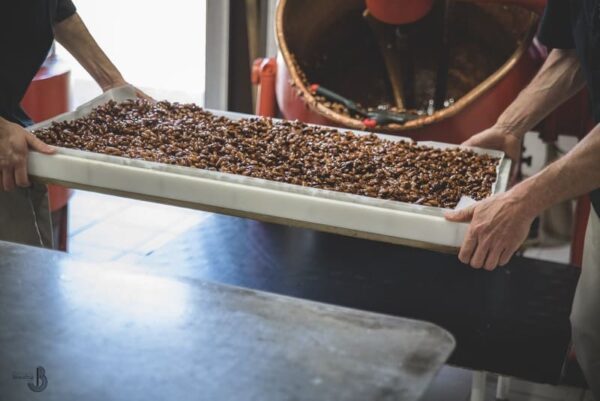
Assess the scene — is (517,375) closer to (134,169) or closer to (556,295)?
(556,295)

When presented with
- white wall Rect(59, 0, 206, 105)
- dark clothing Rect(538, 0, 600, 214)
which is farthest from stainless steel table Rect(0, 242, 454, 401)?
white wall Rect(59, 0, 206, 105)

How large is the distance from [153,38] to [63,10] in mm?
2234

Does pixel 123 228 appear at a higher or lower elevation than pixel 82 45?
lower

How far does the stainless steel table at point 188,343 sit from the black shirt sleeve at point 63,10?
54.9 inches

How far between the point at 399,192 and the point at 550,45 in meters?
0.62

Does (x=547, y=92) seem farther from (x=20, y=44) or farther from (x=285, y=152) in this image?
(x=20, y=44)

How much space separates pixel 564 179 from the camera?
1837mm

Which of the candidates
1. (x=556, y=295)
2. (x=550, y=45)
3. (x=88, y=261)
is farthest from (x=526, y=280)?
(x=88, y=261)

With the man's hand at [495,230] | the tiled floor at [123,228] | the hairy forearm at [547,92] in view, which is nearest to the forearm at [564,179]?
the man's hand at [495,230]

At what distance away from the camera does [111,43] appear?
4777mm

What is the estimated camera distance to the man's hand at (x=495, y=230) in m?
1.81

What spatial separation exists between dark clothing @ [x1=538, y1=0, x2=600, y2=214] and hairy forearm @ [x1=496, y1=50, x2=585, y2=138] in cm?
4

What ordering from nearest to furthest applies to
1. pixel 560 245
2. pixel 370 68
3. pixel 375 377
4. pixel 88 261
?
pixel 375 377
pixel 88 261
pixel 370 68
pixel 560 245

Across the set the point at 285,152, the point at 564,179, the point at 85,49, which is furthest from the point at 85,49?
the point at 564,179
